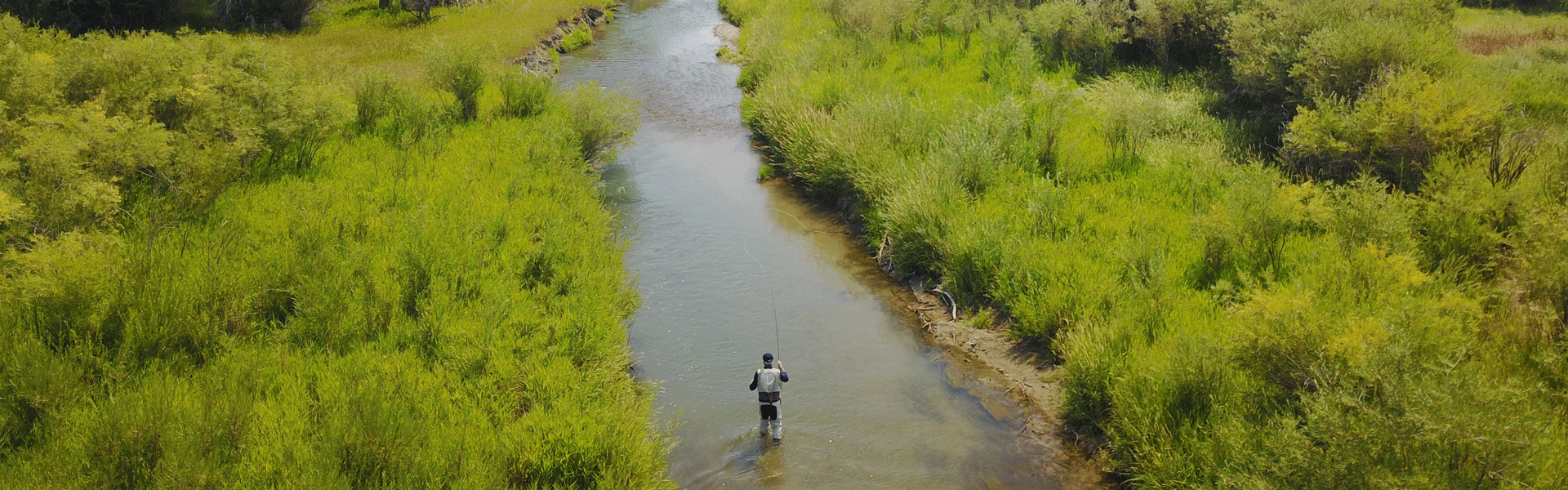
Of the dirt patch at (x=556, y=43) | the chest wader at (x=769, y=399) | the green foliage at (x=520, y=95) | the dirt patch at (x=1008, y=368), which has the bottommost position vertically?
the dirt patch at (x=1008, y=368)

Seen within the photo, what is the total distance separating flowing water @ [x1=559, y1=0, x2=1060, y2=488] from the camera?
9.29 metres

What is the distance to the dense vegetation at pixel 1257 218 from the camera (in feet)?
23.1

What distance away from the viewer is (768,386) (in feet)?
31.0

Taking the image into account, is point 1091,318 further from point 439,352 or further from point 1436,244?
point 439,352

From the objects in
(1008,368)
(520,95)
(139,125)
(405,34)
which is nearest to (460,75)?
(520,95)

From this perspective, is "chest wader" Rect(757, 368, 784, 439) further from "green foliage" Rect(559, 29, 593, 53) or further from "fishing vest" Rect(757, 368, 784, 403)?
"green foliage" Rect(559, 29, 593, 53)

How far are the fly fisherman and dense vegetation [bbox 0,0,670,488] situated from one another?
132 centimetres

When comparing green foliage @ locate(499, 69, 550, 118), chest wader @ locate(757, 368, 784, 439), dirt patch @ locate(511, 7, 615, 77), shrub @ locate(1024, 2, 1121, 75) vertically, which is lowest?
chest wader @ locate(757, 368, 784, 439)

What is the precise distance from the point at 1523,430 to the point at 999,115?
11692 mm

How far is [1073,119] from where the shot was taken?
17656mm

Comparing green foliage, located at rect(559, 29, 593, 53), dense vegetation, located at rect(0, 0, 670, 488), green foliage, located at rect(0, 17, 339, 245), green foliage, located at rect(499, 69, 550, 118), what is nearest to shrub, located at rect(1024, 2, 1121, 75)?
green foliage, located at rect(499, 69, 550, 118)

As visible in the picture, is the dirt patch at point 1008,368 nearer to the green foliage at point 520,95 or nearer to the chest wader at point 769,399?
the chest wader at point 769,399

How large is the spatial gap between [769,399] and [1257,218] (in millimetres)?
7342

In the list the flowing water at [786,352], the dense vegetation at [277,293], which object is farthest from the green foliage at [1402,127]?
the dense vegetation at [277,293]
